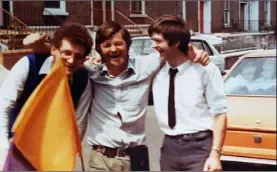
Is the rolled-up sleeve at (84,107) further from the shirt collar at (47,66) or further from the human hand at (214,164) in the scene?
the human hand at (214,164)

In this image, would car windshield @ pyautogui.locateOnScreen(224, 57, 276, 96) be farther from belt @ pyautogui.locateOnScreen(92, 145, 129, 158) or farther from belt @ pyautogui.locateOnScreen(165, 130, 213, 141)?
belt @ pyautogui.locateOnScreen(92, 145, 129, 158)

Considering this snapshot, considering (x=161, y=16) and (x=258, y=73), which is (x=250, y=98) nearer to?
(x=258, y=73)

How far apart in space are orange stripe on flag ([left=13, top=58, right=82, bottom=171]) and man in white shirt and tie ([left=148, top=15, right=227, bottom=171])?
134 millimetres

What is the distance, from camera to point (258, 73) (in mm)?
834

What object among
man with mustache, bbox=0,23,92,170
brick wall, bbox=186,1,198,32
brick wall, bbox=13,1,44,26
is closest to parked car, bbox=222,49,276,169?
brick wall, bbox=186,1,198,32

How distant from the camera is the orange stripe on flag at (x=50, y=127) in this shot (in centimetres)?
88

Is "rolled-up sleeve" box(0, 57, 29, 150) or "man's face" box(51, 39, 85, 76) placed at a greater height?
"man's face" box(51, 39, 85, 76)

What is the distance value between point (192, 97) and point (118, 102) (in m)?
0.12

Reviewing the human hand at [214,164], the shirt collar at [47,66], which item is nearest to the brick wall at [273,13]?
the human hand at [214,164]

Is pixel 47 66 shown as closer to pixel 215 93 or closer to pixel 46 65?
pixel 46 65

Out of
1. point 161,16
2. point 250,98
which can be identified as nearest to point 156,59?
point 161,16

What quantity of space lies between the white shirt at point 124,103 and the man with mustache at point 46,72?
3 cm

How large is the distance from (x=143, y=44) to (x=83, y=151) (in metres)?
0.20

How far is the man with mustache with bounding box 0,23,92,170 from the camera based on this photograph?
35.3 inches
